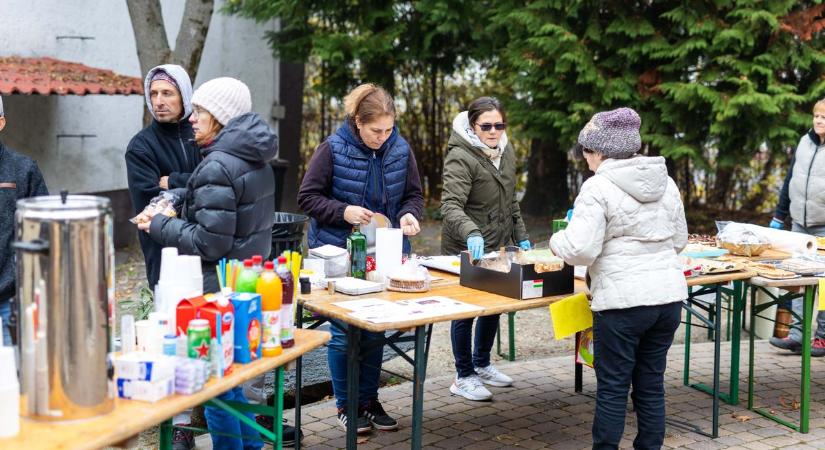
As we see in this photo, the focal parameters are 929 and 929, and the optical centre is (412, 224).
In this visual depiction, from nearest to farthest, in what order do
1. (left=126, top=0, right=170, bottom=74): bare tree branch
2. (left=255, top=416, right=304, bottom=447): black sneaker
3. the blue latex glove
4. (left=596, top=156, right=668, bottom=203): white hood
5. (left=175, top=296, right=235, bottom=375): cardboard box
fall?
(left=175, top=296, right=235, bottom=375): cardboard box → (left=596, top=156, right=668, bottom=203): white hood → the blue latex glove → (left=255, top=416, right=304, bottom=447): black sneaker → (left=126, top=0, right=170, bottom=74): bare tree branch

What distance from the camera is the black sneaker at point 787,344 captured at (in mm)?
6641

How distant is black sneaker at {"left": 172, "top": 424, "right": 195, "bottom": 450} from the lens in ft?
14.9

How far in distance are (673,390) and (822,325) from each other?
1.47 metres

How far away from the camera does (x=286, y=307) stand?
10.8ft

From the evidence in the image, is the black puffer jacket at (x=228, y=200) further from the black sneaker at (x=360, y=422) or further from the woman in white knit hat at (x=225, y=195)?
the black sneaker at (x=360, y=422)

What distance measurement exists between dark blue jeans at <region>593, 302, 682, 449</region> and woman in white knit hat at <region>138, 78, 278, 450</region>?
59.6 inches

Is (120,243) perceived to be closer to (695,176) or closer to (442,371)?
(442,371)

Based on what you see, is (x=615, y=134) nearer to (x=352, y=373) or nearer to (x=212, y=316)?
(x=352, y=373)

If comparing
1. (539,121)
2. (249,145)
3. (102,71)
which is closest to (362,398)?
(249,145)

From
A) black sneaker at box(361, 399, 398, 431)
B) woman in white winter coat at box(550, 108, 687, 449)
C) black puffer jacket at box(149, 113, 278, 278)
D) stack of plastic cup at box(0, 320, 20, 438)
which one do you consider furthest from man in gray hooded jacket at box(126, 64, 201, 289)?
stack of plastic cup at box(0, 320, 20, 438)

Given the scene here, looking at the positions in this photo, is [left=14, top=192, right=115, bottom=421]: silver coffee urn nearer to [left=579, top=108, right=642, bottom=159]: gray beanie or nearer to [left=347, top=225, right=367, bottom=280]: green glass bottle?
[left=347, top=225, right=367, bottom=280]: green glass bottle

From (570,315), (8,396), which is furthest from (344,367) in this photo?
(8,396)

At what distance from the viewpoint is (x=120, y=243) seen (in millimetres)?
10844

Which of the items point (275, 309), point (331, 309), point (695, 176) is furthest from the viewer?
point (695, 176)
